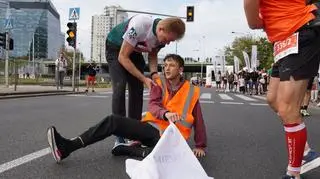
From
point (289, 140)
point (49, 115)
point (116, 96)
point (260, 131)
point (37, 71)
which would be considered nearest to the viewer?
point (289, 140)

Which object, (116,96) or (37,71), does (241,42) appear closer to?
(37,71)

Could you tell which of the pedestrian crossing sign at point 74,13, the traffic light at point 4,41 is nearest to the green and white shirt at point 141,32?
the traffic light at point 4,41

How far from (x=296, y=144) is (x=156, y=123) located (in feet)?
4.48

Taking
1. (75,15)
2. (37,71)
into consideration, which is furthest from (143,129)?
(37,71)

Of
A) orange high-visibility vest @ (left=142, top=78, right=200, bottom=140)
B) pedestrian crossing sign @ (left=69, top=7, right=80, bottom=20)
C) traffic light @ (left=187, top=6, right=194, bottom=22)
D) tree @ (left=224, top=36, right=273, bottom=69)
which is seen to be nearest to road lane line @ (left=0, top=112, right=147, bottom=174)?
orange high-visibility vest @ (left=142, top=78, right=200, bottom=140)

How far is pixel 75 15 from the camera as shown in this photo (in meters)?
23.9

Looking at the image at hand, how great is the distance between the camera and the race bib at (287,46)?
11.8 feet

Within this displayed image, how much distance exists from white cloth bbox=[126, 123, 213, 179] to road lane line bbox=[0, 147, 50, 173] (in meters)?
1.44

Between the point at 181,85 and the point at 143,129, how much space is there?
22.0 inches

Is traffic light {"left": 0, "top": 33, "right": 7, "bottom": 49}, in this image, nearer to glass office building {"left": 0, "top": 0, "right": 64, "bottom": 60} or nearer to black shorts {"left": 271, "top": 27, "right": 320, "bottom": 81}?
black shorts {"left": 271, "top": 27, "right": 320, "bottom": 81}

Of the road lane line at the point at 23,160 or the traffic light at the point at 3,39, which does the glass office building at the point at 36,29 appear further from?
the road lane line at the point at 23,160

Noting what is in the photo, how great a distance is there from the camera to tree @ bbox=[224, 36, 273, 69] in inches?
3183

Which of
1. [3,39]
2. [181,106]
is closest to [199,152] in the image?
[181,106]

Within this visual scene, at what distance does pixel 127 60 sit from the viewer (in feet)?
15.5
